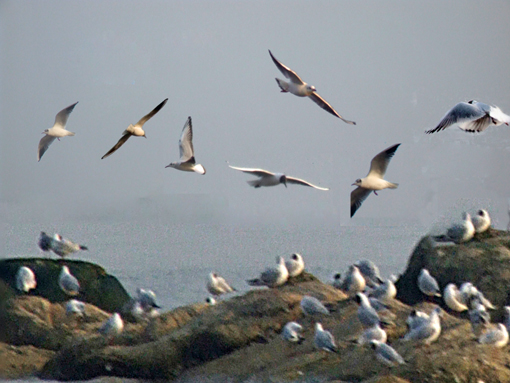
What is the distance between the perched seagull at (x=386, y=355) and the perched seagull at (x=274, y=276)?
1.45 m

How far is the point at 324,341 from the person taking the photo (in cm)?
637

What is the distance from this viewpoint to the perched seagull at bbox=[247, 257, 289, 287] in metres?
7.32

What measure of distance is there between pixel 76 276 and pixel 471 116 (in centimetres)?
484

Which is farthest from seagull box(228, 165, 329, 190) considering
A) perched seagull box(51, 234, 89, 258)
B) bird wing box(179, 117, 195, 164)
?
perched seagull box(51, 234, 89, 258)

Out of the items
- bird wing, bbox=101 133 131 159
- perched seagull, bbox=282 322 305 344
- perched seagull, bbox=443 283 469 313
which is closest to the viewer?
perched seagull, bbox=282 322 305 344

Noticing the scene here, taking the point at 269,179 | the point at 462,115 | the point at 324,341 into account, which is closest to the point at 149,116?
the point at 269,179

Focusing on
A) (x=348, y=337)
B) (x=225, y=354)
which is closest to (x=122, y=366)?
(x=225, y=354)

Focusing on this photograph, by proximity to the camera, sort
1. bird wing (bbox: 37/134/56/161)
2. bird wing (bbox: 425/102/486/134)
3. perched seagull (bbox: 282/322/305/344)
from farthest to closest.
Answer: bird wing (bbox: 37/134/56/161), perched seagull (bbox: 282/322/305/344), bird wing (bbox: 425/102/486/134)

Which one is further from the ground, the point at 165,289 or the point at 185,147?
the point at 185,147

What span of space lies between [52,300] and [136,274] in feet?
4.39

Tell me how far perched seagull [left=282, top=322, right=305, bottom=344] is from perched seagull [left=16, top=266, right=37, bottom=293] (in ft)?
10.6

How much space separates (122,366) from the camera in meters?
7.04

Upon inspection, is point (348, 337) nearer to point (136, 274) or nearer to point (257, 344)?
point (257, 344)

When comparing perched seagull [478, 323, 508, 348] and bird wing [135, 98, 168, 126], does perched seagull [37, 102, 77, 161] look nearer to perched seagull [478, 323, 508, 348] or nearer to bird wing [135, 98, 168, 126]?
bird wing [135, 98, 168, 126]
